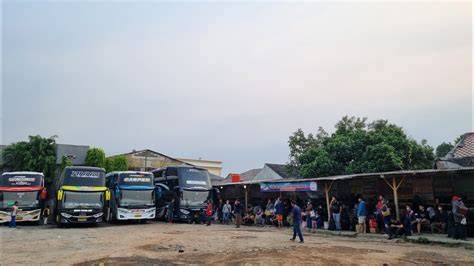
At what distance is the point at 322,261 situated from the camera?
30.8 feet

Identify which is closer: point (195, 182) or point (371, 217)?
point (371, 217)

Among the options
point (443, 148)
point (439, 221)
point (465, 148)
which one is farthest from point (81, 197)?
point (443, 148)

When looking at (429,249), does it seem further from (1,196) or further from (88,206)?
(1,196)

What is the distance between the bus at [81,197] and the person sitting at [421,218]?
50.1 ft

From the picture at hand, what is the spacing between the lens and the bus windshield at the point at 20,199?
817 inches

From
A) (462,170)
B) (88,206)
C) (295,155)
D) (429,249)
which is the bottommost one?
(429,249)

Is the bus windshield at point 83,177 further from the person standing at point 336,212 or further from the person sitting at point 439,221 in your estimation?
the person sitting at point 439,221

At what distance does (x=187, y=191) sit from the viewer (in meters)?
22.8

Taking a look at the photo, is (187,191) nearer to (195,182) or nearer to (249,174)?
(195,182)

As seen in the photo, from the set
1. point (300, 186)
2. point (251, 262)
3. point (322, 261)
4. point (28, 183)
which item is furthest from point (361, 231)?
point (28, 183)

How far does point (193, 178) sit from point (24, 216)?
960cm

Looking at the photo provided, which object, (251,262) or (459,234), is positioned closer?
(251,262)

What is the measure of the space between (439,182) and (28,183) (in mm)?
Answer: 21465

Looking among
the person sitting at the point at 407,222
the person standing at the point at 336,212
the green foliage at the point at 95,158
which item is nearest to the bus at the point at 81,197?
the person standing at the point at 336,212
